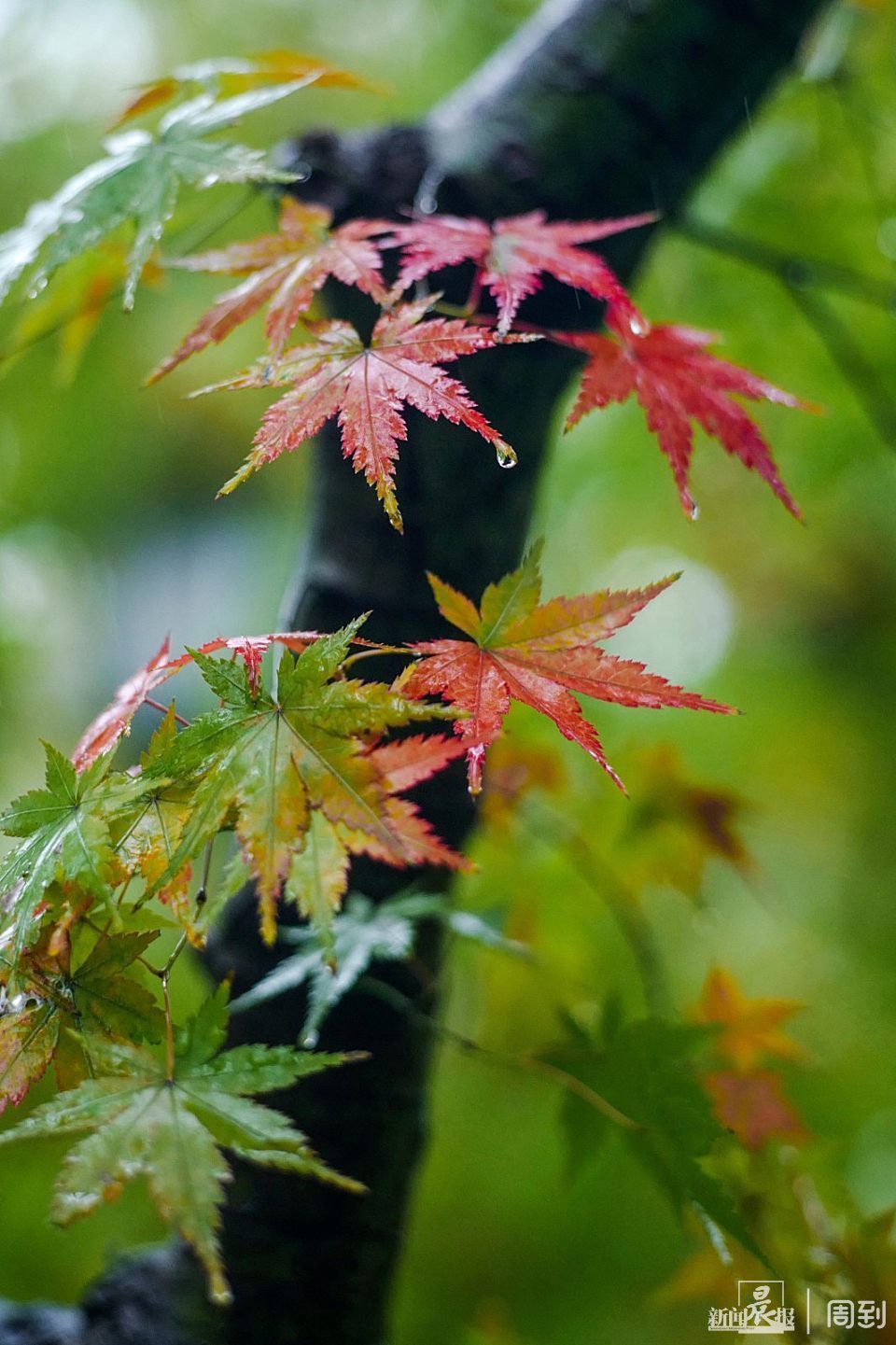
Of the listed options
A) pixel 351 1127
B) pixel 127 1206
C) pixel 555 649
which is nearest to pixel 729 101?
pixel 555 649

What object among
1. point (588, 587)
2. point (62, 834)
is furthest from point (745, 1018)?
point (588, 587)

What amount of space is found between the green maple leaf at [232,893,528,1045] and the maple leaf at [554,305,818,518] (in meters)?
0.36

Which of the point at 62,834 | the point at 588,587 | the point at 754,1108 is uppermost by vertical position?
the point at 588,587

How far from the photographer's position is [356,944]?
24.9 inches

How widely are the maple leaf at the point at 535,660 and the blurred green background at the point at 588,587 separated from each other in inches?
9.2

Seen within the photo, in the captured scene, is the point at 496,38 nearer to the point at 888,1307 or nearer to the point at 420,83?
the point at 420,83

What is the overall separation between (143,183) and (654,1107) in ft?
2.24

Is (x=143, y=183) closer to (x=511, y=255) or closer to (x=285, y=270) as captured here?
(x=285, y=270)

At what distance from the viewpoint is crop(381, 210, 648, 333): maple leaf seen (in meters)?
0.48

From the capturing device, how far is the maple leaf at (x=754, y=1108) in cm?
83

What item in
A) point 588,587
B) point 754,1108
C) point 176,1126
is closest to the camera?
point 176,1126

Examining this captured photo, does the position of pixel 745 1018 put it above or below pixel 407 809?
below

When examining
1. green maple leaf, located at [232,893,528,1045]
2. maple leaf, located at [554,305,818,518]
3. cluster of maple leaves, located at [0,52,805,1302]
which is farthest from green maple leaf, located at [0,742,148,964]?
maple leaf, located at [554,305,818,518]

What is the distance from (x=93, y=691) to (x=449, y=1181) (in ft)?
6.85
